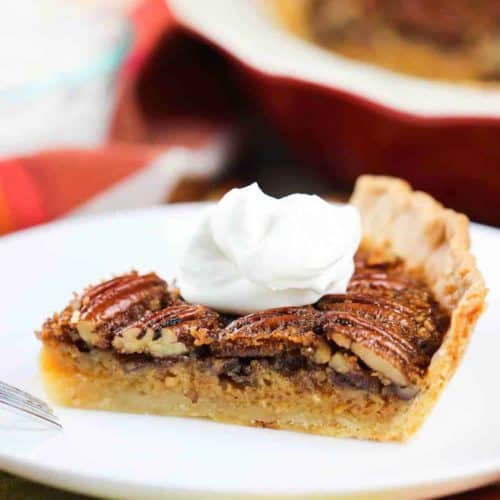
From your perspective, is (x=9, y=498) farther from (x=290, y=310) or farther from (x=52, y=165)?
(x=52, y=165)

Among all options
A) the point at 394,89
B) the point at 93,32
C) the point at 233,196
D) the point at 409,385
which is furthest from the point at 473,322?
the point at 93,32

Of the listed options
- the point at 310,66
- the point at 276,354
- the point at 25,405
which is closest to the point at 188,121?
the point at 310,66

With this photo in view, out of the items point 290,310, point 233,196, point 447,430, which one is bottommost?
point 447,430

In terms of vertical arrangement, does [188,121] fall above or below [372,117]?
below

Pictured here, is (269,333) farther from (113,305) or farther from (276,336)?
(113,305)

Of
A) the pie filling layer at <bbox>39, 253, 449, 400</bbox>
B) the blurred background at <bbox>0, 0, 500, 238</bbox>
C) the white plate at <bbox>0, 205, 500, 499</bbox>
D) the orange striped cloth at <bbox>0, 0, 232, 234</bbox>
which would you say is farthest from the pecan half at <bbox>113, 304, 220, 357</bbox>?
the orange striped cloth at <bbox>0, 0, 232, 234</bbox>
